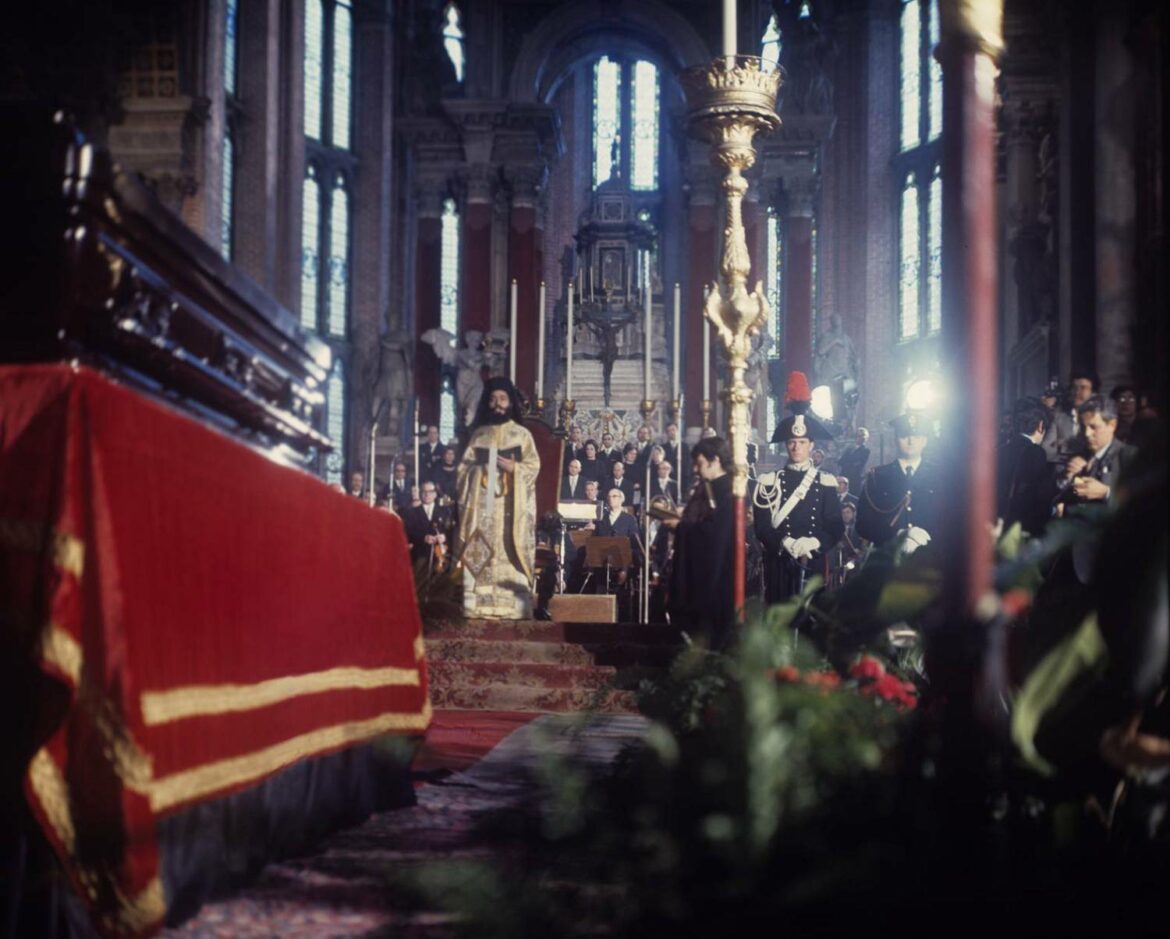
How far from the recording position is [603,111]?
33.5 meters

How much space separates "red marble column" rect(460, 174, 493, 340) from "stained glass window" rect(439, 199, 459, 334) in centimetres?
83

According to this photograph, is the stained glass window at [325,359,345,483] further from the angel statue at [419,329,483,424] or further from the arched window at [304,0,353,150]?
the arched window at [304,0,353,150]

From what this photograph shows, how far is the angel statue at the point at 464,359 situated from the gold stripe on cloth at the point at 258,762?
20822 mm

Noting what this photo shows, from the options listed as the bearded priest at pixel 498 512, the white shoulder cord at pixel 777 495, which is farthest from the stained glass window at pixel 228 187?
the white shoulder cord at pixel 777 495

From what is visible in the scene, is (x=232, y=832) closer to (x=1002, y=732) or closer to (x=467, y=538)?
(x=1002, y=732)

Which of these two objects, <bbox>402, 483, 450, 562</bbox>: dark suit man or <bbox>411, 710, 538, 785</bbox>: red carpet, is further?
<bbox>402, 483, 450, 562</bbox>: dark suit man

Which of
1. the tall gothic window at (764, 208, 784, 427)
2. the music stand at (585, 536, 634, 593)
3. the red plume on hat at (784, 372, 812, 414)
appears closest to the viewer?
→ the music stand at (585, 536, 634, 593)

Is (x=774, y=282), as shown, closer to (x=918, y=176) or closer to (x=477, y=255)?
(x=918, y=176)

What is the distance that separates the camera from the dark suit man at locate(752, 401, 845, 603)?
975 cm

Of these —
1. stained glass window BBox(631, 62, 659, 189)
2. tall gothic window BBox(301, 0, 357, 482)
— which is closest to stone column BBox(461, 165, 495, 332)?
tall gothic window BBox(301, 0, 357, 482)

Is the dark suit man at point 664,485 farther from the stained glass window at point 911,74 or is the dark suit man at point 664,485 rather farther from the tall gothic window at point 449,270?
the stained glass window at point 911,74

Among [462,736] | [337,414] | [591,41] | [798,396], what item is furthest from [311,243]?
[462,736]

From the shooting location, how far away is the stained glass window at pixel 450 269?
2842cm

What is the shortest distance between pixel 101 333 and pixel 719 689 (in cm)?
205
